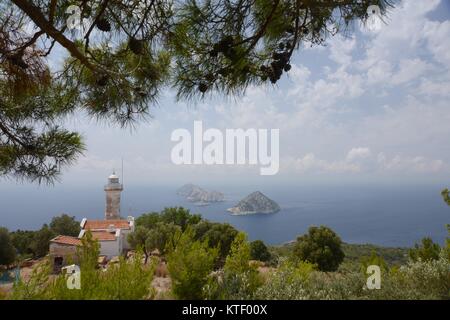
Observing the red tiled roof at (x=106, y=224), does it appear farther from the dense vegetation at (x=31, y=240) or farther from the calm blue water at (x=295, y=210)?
the dense vegetation at (x=31, y=240)

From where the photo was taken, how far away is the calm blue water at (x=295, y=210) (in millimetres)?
13945

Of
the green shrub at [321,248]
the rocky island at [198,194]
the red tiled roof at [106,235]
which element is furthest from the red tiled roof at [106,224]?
the rocky island at [198,194]

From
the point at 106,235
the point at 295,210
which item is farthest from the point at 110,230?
the point at 295,210

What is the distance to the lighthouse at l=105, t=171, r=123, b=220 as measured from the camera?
11898 millimetres

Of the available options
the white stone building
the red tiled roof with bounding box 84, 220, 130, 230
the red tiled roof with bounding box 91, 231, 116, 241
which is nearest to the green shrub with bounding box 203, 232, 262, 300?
the white stone building

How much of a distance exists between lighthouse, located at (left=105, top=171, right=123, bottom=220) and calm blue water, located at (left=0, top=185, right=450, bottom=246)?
307 mm

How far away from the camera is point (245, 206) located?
2038 centimetres

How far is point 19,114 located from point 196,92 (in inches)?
67.9

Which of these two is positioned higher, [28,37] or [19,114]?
[28,37]

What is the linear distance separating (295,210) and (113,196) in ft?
111

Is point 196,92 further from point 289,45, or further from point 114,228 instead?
point 114,228

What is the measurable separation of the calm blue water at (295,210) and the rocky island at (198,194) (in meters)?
0.55

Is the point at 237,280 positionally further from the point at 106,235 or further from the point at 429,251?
the point at 106,235
